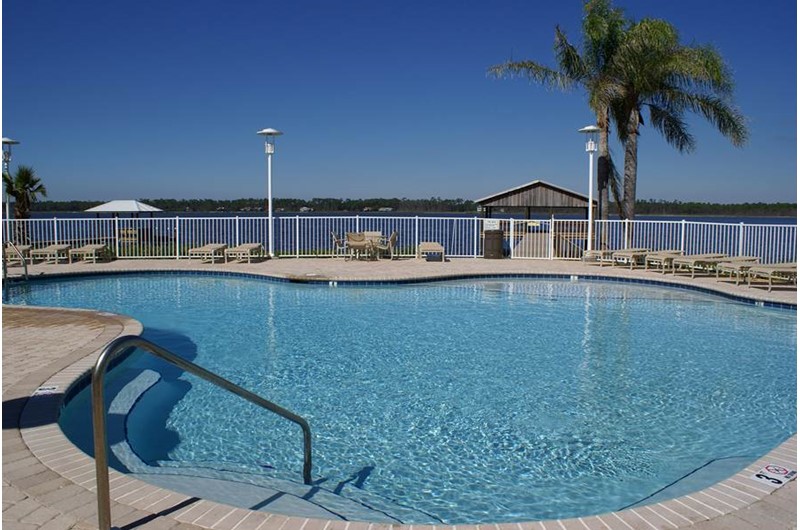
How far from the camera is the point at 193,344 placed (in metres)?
8.01

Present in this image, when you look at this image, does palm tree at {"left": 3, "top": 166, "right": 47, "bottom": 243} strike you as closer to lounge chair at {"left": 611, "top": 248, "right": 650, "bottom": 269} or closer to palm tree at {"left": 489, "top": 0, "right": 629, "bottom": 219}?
palm tree at {"left": 489, "top": 0, "right": 629, "bottom": 219}

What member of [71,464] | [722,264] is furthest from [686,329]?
[71,464]

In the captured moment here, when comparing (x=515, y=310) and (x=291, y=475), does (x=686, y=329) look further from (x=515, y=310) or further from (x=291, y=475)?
(x=291, y=475)

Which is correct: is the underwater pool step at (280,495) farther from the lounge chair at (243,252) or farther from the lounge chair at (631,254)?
the lounge chair at (631,254)

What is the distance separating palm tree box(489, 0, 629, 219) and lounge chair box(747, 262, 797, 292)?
23.2ft

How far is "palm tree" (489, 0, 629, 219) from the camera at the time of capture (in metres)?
17.9

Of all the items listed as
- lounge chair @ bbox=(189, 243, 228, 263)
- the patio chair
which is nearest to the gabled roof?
the patio chair

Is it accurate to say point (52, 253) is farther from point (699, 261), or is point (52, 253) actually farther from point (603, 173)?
point (603, 173)

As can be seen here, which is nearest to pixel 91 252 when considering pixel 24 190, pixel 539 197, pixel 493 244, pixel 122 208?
pixel 122 208

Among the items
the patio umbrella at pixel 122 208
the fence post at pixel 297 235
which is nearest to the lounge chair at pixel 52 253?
the patio umbrella at pixel 122 208

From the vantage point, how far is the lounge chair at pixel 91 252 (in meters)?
15.5

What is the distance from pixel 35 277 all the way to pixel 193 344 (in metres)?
7.05

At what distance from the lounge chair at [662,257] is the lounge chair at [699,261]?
182 mm

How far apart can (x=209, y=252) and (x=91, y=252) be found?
2.94m
